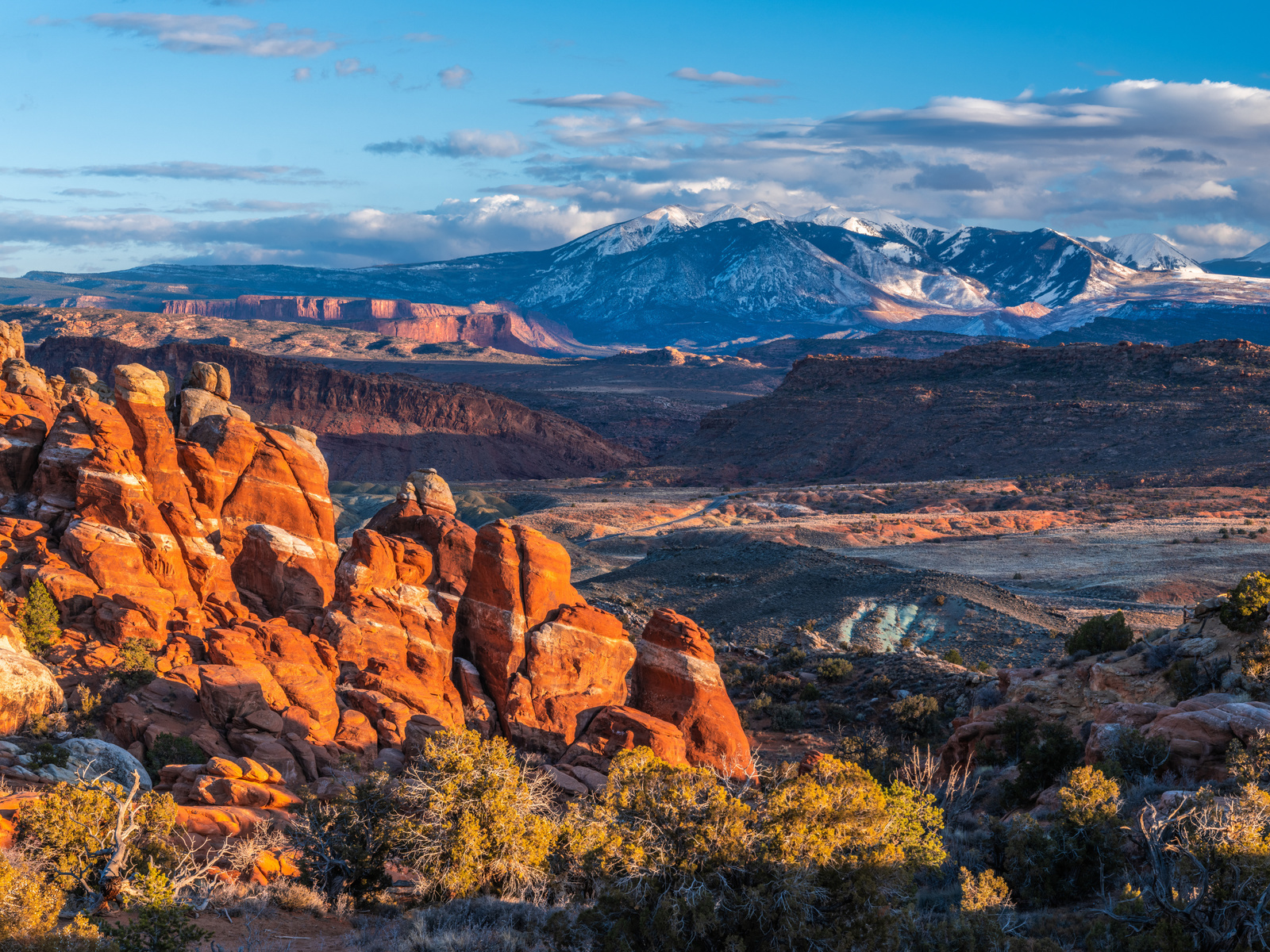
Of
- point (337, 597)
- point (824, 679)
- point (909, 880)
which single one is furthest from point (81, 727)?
point (824, 679)

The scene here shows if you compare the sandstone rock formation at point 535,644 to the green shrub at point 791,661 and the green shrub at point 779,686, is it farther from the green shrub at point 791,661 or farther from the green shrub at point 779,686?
the green shrub at point 791,661

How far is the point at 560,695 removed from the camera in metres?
22.1

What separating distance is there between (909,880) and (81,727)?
44.8 feet

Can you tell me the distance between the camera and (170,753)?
16453 mm

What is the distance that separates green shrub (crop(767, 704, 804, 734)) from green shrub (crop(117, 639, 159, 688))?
16.6m

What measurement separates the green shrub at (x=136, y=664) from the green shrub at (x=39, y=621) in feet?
4.08

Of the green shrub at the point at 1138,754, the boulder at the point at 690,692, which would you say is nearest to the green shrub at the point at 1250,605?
the green shrub at the point at 1138,754

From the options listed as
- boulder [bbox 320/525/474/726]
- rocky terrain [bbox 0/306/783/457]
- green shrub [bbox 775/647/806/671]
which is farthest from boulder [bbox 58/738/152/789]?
rocky terrain [bbox 0/306/783/457]

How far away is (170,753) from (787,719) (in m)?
17.0

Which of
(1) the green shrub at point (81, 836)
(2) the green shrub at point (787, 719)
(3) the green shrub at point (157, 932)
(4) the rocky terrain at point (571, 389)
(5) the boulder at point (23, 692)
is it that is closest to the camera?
(3) the green shrub at point (157, 932)

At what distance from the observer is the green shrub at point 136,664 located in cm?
1808

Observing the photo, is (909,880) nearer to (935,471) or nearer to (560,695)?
(560,695)

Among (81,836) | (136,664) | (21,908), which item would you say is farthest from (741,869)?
(136,664)

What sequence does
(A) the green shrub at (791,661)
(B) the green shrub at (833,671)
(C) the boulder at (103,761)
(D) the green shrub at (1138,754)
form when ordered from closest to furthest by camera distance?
(C) the boulder at (103,761) → (D) the green shrub at (1138,754) → (B) the green shrub at (833,671) → (A) the green shrub at (791,661)
